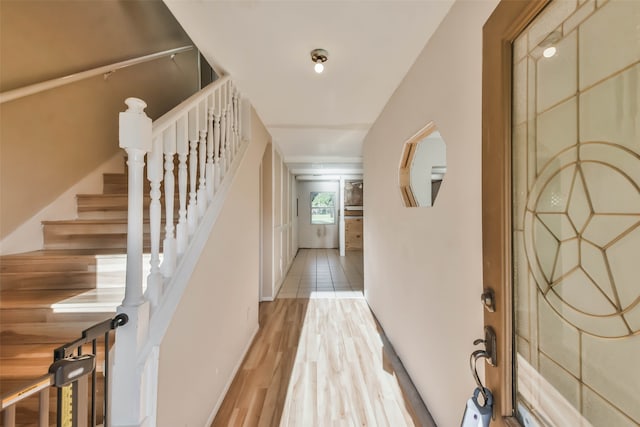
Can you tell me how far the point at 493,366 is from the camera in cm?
75

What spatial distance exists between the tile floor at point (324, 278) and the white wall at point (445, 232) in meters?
A: 1.83

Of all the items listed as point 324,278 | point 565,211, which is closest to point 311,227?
point 324,278

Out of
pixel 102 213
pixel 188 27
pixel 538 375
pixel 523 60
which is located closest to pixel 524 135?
pixel 523 60

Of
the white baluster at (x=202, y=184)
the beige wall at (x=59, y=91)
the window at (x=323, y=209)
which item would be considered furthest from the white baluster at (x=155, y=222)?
the window at (x=323, y=209)

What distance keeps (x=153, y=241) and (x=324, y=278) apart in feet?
12.5

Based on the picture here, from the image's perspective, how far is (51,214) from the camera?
5.62ft

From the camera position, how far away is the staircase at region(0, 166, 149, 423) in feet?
3.42

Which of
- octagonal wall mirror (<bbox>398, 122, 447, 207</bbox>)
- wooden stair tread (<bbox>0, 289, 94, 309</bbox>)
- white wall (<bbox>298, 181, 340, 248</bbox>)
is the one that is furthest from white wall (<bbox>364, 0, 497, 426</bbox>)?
Answer: white wall (<bbox>298, 181, 340, 248</bbox>)

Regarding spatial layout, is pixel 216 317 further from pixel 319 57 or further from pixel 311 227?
pixel 311 227

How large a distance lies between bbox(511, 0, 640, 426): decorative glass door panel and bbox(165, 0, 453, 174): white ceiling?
2.61ft

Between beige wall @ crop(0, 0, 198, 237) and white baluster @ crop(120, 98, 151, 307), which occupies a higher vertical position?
beige wall @ crop(0, 0, 198, 237)

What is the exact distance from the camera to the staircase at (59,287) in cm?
104

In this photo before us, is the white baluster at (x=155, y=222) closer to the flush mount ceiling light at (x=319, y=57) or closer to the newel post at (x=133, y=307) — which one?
Answer: the newel post at (x=133, y=307)

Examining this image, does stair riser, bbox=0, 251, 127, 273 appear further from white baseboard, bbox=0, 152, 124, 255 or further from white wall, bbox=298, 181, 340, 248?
white wall, bbox=298, 181, 340, 248
